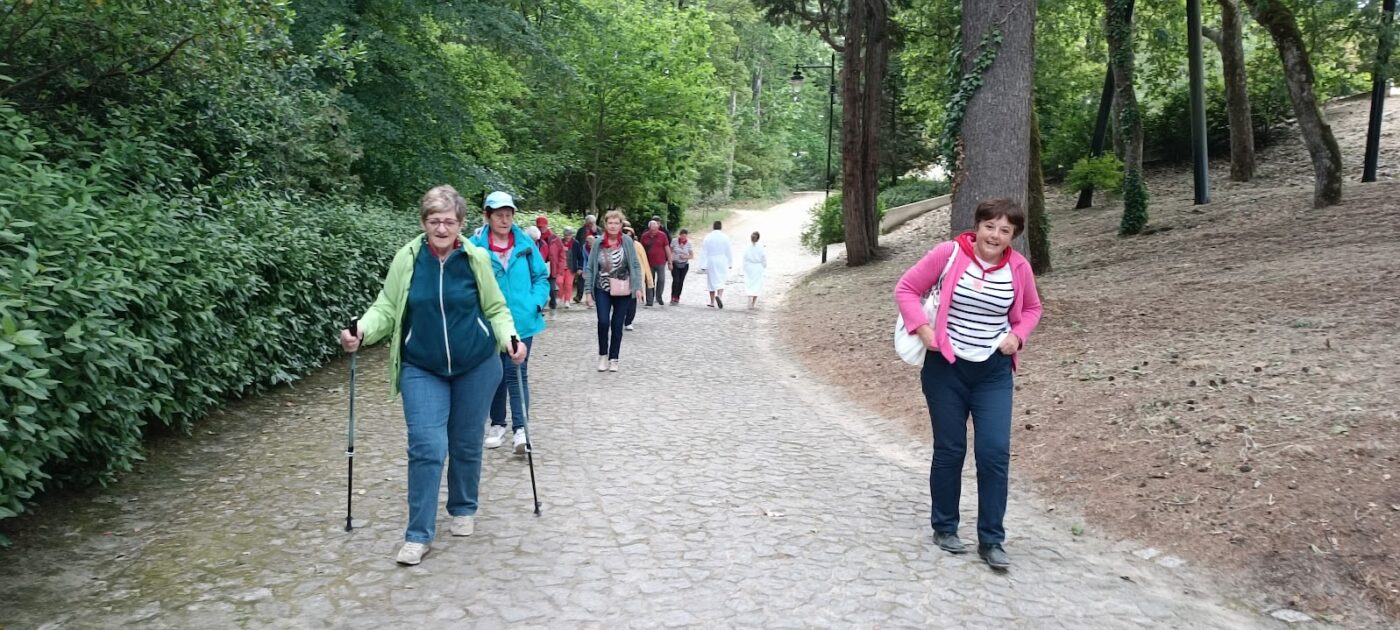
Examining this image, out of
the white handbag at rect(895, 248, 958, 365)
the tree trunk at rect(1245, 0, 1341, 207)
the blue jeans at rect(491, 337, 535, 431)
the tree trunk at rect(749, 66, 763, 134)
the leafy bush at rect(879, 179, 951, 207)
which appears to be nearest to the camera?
the white handbag at rect(895, 248, 958, 365)

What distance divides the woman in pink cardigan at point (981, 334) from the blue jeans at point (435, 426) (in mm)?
2229

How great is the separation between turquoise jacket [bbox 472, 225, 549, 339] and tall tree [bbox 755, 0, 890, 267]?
15.4m

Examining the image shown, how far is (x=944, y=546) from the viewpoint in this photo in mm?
4895

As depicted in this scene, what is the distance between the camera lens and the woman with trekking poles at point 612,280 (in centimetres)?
1025

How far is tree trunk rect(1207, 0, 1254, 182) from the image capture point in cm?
2033

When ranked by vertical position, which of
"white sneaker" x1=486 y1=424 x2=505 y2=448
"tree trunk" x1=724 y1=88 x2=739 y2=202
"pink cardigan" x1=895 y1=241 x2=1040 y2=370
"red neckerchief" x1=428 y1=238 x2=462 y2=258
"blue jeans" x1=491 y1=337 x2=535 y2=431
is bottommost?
"white sneaker" x1=486 y1=424 x2=505 y2=448

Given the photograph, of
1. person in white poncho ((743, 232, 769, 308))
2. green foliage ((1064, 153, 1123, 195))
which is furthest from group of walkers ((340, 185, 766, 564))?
green foliage ((1064, 153, 1123, 195))

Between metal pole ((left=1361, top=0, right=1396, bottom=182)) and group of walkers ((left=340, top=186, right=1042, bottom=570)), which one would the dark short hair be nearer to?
group of walkers ((left=340, top=186, right=1042, bottom=570))

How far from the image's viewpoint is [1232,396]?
656cm

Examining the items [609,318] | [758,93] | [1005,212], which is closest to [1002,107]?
[609,318]

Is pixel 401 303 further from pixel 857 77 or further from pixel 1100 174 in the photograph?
pixel 1100 174

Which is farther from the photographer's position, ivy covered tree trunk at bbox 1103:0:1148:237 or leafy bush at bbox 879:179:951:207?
leafy bush at bbox 879:179:951:207

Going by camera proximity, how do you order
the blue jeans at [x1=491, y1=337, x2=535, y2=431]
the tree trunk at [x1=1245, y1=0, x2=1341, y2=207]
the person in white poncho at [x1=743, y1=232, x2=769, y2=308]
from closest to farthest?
the blue jeans at [x1=491, y1=337, x2=535, y2=431] < the tree trunk at [x1=1245, y1=0, x2=1341, y2=207] < the person in white poncho at [x1=743, y1=232, x2=769, y2=308]

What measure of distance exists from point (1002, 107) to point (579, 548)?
710 centimetres
